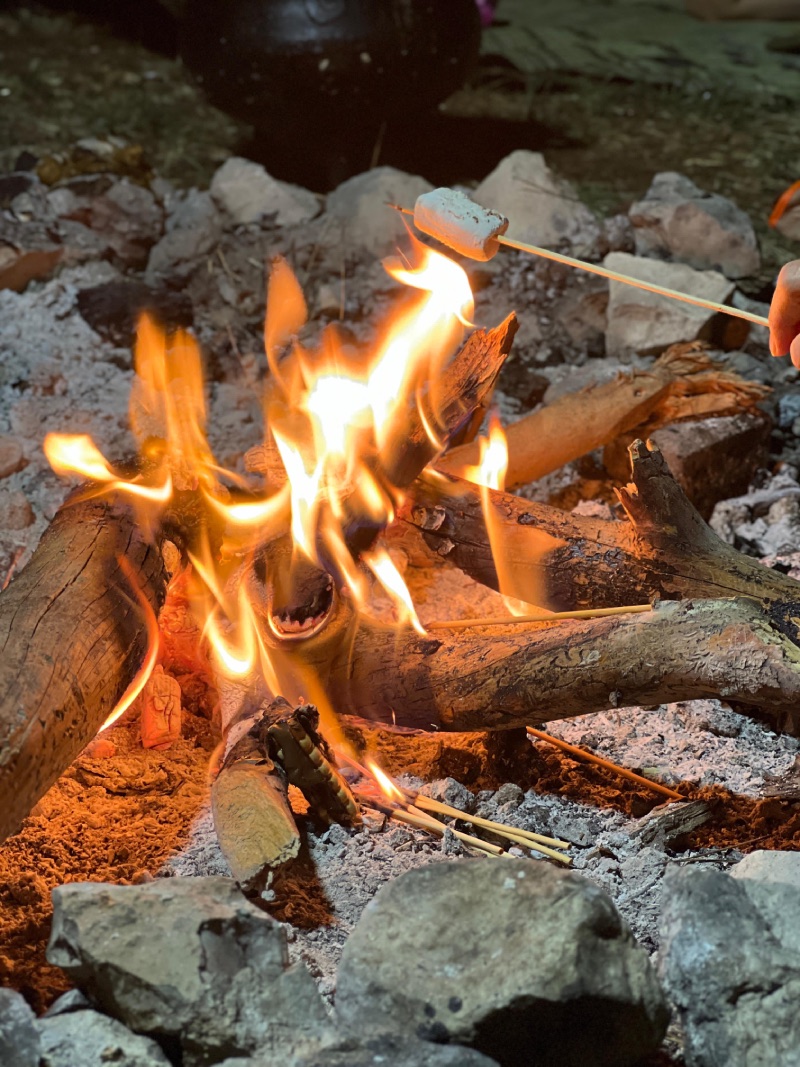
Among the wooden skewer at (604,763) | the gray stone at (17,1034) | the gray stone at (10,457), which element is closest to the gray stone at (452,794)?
the wooden skewer at (604,763)

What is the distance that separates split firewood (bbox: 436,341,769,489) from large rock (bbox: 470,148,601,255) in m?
1.23

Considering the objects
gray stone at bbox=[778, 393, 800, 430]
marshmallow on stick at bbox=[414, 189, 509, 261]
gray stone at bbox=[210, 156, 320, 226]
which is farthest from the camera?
gray stone at bbox=[210, 156, 320, 226]

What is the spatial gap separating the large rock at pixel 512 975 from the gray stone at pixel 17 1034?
1.61 ft

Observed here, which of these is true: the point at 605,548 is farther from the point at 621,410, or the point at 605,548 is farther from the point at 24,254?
the point at 24,254

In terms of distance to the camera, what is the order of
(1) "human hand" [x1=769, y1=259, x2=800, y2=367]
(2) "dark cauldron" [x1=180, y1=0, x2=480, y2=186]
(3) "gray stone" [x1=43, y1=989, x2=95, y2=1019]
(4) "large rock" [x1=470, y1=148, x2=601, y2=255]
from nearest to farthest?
(3) "gray stone" [x1=43, y1=989, x2=95, y2=1019] → (1) "human hand" [x1=769, y1=259, x2=800, y2=367] → (4) "large rock" [x1=470, y1=148, x2=601, y2=255] → (2) "dark cauldron" [x1=180, y1=0, x2=480, y2=186]

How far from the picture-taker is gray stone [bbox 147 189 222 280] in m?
5.09

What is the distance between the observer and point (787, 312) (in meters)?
2.65

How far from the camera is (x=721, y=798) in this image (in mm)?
2510

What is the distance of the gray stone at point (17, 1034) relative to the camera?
65.5 inches

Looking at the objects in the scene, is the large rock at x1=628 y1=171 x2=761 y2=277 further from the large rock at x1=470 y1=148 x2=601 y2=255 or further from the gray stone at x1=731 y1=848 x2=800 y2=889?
the gray stone at x1=731 y1=848 x2=800 y2=889

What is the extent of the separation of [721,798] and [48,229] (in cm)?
409

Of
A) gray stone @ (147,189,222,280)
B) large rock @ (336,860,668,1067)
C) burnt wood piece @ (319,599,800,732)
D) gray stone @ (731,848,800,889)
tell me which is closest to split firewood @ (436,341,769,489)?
burnt wood piece @ (319,599,800,732)

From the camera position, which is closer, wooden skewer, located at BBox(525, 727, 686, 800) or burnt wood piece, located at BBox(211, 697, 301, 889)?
burnt wood piece, located at BBox(211, 697, 301, 889)

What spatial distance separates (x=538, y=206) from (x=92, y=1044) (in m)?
4.29
